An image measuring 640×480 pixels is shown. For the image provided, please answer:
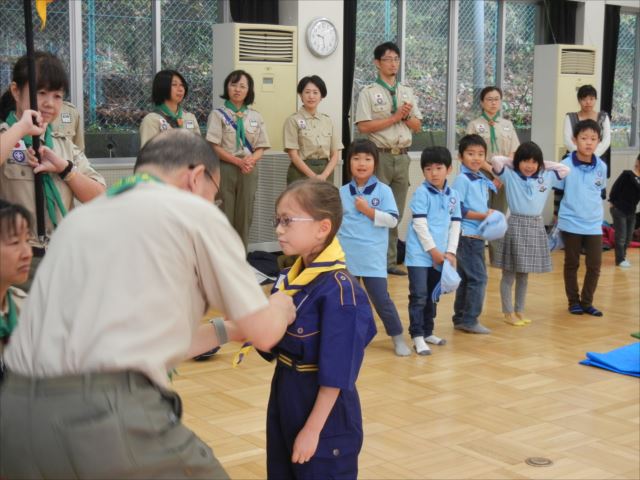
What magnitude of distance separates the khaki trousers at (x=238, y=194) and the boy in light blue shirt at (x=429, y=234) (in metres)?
2.04

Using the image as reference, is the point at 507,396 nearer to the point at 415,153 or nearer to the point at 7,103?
the point at 7,103

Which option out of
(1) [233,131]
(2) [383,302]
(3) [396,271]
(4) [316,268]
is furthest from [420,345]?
(4) [316,268]

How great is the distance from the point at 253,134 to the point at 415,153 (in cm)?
264

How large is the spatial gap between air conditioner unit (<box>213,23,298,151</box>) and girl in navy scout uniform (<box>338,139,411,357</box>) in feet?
8.45

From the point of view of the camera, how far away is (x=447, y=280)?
5.09m

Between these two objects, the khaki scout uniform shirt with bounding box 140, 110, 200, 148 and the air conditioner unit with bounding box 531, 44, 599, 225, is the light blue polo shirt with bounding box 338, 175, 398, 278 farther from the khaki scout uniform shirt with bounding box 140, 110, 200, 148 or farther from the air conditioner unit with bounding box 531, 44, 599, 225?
the air conditioner unit with bounding box 531, 44, 599, 225

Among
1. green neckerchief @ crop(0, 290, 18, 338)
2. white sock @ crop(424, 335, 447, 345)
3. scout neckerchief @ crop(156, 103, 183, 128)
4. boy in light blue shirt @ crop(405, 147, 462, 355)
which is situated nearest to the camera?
green neckerchief @ crop(0, 290, 18, 338)

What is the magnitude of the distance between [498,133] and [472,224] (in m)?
2.90

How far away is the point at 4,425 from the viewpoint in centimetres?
164

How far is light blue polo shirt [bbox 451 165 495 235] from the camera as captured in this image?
18.6ft

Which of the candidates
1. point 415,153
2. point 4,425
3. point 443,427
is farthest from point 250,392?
point 415,153

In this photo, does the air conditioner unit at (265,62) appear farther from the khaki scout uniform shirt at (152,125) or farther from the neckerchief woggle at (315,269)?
the neckerchief woggle at (315,269)

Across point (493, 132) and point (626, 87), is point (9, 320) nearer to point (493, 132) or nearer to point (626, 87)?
point (493, 132)

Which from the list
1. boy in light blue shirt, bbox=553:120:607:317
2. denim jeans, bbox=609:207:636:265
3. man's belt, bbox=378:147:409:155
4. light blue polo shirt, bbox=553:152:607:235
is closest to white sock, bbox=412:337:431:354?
boy in light blue shirt, bbox=553:120:607:317
